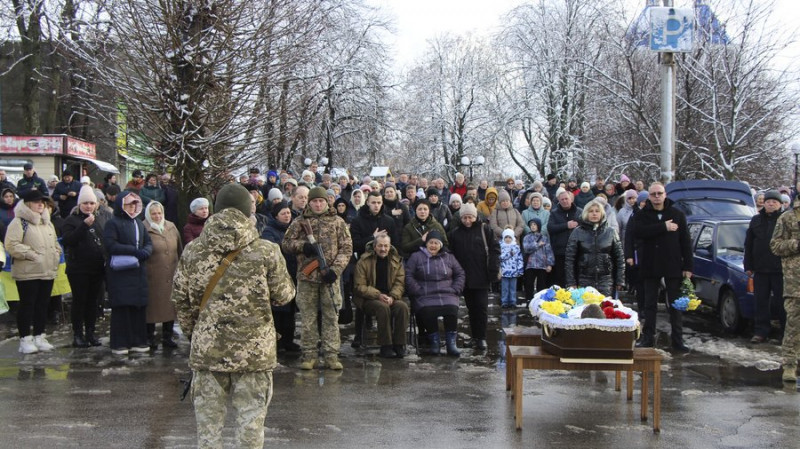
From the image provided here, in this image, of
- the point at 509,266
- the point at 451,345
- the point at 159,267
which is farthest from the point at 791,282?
the point at 159,267

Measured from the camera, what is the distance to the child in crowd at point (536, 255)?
13.7 meters

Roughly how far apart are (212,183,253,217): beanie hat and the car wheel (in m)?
8.51

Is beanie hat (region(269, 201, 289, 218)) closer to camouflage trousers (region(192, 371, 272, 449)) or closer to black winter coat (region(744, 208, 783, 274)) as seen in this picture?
camouflage trousers (region(192, 371, 272, 449))

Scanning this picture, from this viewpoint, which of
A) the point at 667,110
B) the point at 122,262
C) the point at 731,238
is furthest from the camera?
the point at 667,110

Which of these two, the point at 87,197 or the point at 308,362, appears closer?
the point at 308,362

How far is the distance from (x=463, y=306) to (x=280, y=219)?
5089 mm

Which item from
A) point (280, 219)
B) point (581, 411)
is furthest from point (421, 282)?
point (581, 411)

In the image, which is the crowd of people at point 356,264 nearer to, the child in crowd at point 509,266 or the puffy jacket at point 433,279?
the puffy jacket at point 433,279

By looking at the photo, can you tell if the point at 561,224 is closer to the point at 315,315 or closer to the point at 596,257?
the point at 596,257

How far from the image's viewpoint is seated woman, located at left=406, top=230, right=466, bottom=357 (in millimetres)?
10016

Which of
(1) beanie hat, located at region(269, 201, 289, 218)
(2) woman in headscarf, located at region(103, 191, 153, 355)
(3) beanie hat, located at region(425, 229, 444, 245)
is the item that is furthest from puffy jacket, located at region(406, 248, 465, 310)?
(2) woman in headscarf, located at region(103, 191, 153, 355)

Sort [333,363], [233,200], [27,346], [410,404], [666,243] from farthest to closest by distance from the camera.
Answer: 1. [666,243]
2. [27,346]
3. [333,363]
4. [410,404]
5. [233,200]

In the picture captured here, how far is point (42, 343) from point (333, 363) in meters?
3.87

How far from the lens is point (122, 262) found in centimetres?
955
